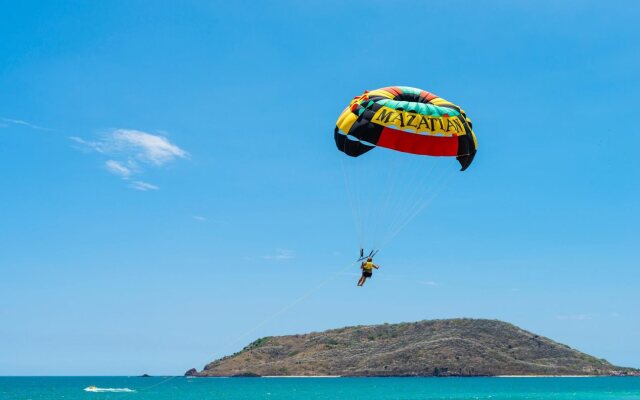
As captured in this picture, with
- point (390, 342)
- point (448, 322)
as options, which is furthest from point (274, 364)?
point (448, 322)

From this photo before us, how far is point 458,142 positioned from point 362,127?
3.85 meters

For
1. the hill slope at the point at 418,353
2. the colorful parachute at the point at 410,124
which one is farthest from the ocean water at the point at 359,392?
the colorful parachute at the point at 410,124

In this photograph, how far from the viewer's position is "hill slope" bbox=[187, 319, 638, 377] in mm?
150500

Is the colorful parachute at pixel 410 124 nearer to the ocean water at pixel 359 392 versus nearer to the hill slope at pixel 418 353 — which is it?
the ocean water at pixel 359 392

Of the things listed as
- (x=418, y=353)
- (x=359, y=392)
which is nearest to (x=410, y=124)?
(x=359, y=392)

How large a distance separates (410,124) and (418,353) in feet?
439

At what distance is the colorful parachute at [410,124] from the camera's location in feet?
87.6

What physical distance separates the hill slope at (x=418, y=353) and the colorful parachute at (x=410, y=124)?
126501mm

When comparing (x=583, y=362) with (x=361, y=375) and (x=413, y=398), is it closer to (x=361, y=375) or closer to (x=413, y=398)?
(x=361, y=375)

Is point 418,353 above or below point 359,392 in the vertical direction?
above

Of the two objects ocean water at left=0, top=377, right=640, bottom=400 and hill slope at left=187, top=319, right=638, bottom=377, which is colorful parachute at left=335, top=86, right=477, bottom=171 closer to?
ocean water at left=0, top=377, right=640, bottom=400

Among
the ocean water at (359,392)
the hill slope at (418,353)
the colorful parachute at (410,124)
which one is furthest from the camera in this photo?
the hill slope at (418,353)

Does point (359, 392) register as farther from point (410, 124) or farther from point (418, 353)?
point (410, 124)

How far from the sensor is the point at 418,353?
154125mm
